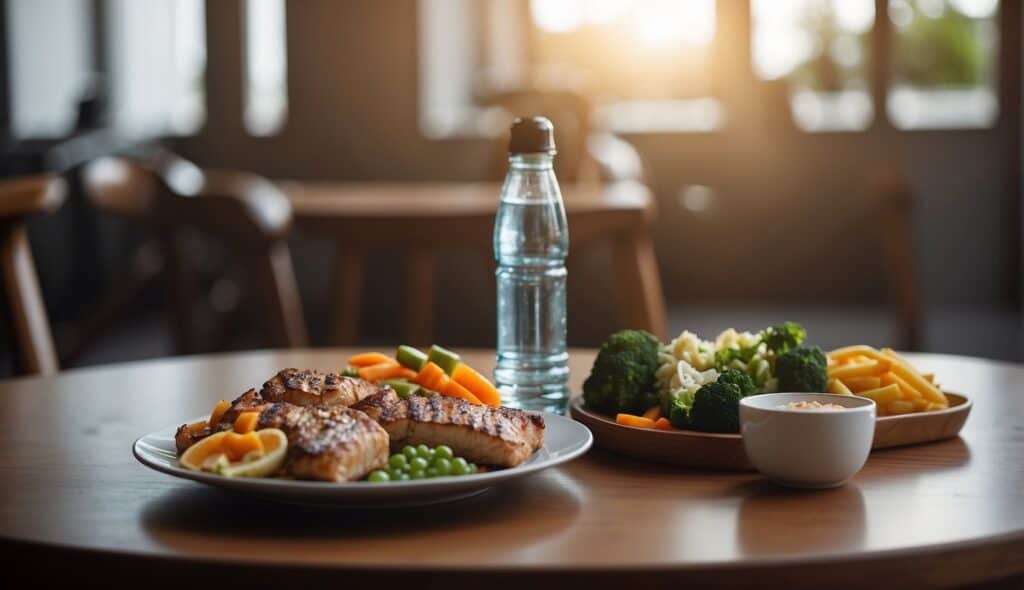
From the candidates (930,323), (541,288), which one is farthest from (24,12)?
(541,288)

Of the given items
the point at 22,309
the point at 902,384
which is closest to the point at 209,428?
the point at 902,384

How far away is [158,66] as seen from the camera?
24.4ft

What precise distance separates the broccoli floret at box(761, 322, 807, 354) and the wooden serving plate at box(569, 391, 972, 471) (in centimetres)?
12

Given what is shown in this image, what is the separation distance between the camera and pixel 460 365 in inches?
44.6

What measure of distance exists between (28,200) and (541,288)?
100cm

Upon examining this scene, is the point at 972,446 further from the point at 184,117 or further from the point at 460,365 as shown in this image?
the point at 184,117

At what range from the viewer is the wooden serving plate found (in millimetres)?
982

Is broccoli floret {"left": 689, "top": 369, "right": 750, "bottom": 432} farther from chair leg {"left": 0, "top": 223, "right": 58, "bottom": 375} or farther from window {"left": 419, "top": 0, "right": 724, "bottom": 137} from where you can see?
window {"left": 419, "top": 0, "right": 724, "bottom": 137}

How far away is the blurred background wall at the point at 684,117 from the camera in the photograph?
6.61 m

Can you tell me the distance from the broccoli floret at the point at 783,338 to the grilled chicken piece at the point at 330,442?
424 mm

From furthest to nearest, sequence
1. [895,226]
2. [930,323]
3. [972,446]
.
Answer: [930,323], [895,226], [972,446]

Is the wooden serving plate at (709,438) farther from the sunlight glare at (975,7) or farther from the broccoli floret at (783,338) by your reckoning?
the sunlight glare at (975,7)

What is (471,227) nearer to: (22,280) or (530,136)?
(22,280)

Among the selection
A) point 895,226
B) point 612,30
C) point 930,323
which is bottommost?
point 930,323
